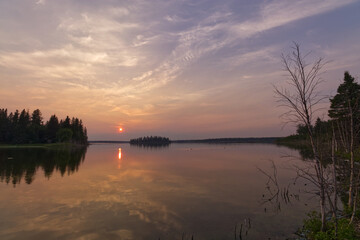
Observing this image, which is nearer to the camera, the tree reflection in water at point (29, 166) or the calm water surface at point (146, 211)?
the calm water surface at point (146, 211)

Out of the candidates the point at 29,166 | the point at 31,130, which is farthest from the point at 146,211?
the point at 31,130

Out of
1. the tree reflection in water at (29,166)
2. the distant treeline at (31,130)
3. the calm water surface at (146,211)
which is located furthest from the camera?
the distant treeline at (31,130)

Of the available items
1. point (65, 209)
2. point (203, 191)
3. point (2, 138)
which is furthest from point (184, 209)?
point (2, 138)

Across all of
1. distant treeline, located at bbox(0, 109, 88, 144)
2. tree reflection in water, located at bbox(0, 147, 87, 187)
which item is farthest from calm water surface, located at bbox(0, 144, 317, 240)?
distant treeline, located at bbox(0, 109, 88, 144)

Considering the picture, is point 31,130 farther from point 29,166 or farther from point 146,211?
point 146,211

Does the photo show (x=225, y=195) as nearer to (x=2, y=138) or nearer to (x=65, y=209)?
(x=65, y=209)

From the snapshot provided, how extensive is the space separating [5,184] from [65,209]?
14.2m

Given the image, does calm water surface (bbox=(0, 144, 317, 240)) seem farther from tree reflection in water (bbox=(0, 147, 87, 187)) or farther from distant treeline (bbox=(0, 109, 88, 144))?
distant treeline (bbox=(0, 109, 88, 144))

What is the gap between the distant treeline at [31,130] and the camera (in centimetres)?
12794

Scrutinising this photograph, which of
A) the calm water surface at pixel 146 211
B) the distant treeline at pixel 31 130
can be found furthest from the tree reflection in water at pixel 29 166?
the distant treeline at pixel 31 130

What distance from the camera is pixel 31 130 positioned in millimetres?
129250

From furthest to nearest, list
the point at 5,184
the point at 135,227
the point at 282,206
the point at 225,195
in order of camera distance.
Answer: the point at 5,184 → the point at 225,195 → the point at 282,206 → the point at 135,227

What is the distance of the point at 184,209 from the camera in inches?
687

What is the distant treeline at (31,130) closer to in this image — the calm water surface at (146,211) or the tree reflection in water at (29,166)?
the tree reflection in water at (29,166)
